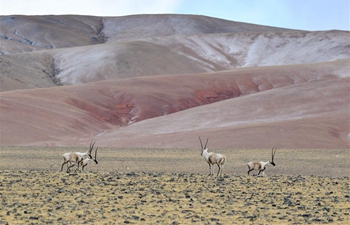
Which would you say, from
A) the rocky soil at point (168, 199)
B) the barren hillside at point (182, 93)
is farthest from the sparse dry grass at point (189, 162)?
the barren hillside at point (182, 93)

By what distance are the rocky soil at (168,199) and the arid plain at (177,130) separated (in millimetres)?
37

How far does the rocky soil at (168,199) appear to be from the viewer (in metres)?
12.3

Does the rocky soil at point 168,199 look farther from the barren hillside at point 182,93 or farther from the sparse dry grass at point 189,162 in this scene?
the barren hillside at point 182,93

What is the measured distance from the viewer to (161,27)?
187000 mm

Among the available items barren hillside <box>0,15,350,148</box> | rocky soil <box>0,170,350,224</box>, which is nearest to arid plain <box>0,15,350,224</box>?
rocky soil <box>0,170,350,224</box>

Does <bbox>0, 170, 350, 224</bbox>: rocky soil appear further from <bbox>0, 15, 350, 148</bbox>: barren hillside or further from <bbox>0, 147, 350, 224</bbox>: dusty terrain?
<bbox>0, 15, 350, 148</bbox>: barren hillside

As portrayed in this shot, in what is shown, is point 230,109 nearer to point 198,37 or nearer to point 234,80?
point 234,80

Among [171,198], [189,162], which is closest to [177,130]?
[189,162]

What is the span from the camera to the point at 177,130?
4981cm

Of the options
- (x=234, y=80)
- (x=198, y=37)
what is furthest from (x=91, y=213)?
(x=198, y=37)

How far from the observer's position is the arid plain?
45.8ft

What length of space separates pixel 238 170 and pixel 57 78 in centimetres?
8151

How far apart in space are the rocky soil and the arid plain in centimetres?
4

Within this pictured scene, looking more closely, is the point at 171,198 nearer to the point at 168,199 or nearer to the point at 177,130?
the point at 168,199
